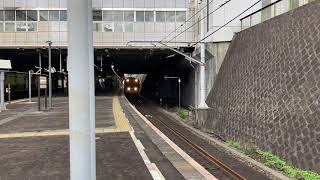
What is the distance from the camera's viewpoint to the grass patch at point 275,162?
497 inches

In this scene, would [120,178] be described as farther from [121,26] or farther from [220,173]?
[121,26]

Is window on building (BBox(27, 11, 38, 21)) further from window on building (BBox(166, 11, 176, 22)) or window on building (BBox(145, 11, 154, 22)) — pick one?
window on building (BBox(166, 11, 176, 22))

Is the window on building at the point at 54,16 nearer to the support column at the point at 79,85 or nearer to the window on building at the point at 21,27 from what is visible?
the window on building at the point at 21,27

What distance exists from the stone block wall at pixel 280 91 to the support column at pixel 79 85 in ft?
31.6

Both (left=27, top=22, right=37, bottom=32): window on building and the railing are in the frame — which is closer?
the railing

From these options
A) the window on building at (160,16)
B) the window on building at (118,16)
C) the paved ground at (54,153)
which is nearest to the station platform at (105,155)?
the paved ground at (54,153)

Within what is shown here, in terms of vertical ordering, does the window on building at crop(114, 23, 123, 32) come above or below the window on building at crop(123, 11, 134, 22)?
below

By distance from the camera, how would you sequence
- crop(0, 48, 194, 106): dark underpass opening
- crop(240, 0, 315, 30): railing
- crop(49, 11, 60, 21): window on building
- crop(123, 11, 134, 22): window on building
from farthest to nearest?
crop(123, 11, 134, 22): window on building < crop(49, 11, 60, 21): window on building < crop(0, 48, 194, 106): dark underpass opening < crop(240, 0, 315, 30): railing

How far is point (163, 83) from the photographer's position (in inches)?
3285

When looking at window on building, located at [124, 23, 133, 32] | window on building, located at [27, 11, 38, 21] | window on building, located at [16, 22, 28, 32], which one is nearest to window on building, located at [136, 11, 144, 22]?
window on building, located at [124, 23, 133, 32]

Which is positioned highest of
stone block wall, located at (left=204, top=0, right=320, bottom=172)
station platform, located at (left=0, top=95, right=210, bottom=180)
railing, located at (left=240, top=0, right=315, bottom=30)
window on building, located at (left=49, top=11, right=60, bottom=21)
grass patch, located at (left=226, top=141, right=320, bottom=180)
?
window on building, located at (left=49, top=11, right=60, bottom=21)

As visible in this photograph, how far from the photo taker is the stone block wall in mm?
Result: 14898

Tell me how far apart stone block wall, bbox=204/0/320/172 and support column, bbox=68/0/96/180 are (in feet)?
31.6

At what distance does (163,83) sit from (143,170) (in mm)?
72402
